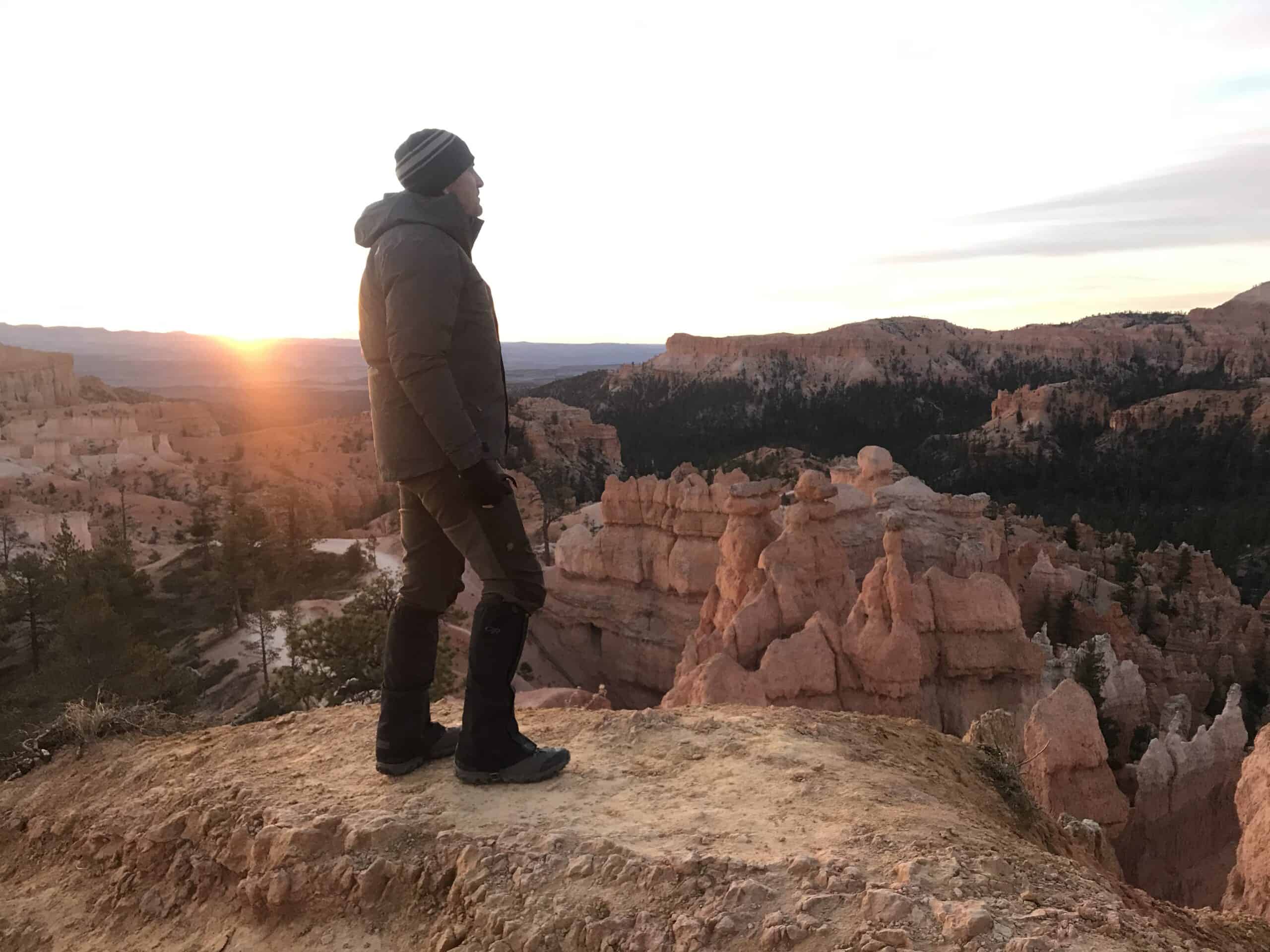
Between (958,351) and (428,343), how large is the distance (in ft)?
390

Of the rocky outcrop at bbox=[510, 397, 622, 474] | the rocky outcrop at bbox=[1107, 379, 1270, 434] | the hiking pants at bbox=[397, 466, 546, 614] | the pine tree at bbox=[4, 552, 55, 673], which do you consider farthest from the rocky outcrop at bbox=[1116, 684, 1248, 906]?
the rocky outcrop at bbox=[1107, 379, 1270, 434]

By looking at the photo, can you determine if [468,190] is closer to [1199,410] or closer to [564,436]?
[564,436]

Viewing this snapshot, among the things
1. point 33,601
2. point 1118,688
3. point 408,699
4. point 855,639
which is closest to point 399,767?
point 408,699

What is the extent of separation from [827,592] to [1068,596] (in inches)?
344

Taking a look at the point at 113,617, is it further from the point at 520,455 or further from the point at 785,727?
the point at 520,455

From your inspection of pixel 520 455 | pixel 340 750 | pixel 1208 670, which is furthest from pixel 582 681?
pixel 520 455

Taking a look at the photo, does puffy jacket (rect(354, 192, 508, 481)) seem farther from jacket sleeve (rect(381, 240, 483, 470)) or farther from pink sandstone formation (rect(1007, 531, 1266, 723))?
pink sandstone formation (rect(1007, 531, 1266, 723))

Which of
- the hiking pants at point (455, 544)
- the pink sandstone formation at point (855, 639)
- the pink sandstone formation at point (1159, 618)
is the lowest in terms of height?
the pink sandstone formation at point (1159, 618)

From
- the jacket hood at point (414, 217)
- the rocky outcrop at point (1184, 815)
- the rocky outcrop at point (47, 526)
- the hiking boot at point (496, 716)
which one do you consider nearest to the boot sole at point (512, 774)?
the hiking boot at point (496, 716)

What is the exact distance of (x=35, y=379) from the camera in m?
65.6

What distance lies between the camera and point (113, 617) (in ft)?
39.8

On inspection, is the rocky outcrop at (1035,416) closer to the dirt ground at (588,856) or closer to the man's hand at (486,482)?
the dirt ground at (588,856)

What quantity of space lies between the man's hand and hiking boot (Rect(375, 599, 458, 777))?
2.21 ft

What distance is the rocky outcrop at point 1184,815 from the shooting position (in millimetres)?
9320
